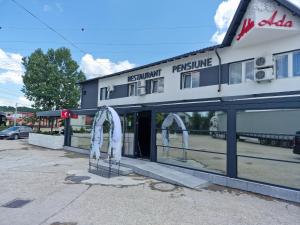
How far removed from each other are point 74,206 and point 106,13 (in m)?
12.2

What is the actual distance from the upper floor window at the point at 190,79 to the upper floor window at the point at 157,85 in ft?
5.08

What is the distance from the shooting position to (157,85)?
15.2 metres

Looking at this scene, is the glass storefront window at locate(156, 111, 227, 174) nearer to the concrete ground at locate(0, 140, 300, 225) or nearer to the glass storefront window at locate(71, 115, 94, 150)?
the concrete ground at locate(0, 140, 300, 225)

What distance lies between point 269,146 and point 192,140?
10.5 ft

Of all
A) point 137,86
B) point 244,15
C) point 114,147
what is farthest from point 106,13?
point 114,147

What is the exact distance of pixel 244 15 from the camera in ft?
35.5

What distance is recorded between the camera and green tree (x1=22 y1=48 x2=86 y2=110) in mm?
Answer: 35156

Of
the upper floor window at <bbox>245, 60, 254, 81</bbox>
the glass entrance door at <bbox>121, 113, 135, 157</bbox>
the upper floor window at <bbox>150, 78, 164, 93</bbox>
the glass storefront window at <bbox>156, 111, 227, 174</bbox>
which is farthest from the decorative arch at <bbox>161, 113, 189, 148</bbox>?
the upper floor window at <bbox>150, 78, 164, 93</bbox>

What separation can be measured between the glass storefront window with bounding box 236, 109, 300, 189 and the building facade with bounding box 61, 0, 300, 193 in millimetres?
27

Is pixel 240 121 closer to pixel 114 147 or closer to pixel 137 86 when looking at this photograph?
pixel 114 147

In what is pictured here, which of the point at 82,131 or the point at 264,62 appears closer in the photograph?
the point at 264,62

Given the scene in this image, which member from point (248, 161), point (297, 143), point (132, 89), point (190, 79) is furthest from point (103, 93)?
point (297, 143)

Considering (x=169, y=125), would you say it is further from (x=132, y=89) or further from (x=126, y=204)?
(x=132, y=89)

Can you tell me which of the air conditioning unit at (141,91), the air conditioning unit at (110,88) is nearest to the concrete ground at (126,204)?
the air conditioning unit at (141,91)
